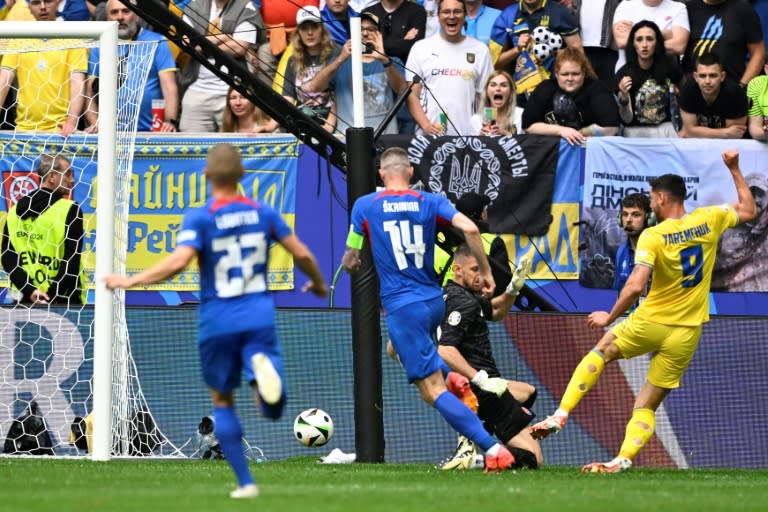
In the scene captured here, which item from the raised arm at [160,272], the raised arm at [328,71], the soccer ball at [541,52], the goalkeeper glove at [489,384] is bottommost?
the goalkeeper glove at [489,384]

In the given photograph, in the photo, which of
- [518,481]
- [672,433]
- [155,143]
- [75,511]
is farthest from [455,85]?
[75,511]

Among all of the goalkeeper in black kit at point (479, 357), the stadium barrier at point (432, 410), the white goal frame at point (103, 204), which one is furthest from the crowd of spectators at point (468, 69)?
the goalkeeper in black kit at point (479, 357)

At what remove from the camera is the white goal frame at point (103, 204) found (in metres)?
12.2

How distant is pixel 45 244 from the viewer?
14.1 m

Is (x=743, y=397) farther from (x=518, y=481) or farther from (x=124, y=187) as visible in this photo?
(x=124, y=187)

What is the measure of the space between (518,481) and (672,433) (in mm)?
4188

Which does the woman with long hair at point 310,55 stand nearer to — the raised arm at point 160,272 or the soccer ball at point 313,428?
the soccer ball at point 313,428

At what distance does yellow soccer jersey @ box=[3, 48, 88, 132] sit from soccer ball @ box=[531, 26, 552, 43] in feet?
17.1

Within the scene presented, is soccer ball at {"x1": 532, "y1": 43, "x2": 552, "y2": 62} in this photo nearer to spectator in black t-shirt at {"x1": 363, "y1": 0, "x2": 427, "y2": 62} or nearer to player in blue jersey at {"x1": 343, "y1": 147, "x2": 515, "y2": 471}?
spectator in black t-shirt at {"x1": 363, "y1": 0, "x2": 427, "y2": 62}

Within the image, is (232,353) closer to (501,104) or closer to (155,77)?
(501,104)

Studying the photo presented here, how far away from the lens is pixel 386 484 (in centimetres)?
1002

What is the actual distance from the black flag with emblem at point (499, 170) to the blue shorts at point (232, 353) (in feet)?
22.9

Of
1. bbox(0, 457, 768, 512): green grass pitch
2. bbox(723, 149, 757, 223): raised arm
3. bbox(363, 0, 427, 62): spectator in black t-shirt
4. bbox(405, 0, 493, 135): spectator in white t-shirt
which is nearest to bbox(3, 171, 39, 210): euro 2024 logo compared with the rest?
bbox(0, 457, 768, 512): green grass pitch

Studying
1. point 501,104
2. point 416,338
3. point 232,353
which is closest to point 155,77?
point 501,104
